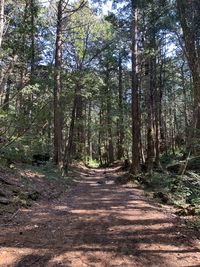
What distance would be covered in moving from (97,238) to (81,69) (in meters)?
15.2

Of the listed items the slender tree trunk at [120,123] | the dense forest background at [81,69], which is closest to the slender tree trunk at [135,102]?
the dense forest background at [81,69]

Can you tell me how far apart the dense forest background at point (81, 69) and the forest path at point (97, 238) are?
5.55ft

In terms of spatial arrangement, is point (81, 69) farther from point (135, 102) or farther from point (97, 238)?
point (97, 238)

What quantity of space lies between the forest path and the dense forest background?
1.69 m

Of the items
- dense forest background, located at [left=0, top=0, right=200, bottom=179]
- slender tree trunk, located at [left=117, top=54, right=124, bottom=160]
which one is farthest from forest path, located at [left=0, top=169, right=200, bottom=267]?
slender tree trunk, located at [left=117, top=54, right=124, bottom=160]

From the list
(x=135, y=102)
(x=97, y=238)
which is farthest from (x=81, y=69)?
(x=97, y=238)

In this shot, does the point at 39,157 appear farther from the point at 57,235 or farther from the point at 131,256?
the point at 131,256

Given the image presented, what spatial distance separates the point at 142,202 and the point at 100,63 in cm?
2421

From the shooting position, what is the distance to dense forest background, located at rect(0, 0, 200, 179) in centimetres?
800

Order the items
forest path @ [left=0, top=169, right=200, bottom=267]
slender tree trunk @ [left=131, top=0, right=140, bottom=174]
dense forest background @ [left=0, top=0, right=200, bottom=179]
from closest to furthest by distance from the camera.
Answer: forest path @ [left=0, top=169, right=200, bottom=267] → dense forest background @ [left=0, top=0, right=200, bottom=179] → slender tree trunk @ [left=131, top=0, right=140, bottom=174]

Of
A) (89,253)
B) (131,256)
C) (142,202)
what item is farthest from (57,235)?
(142,202)

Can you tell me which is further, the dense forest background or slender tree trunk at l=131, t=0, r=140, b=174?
slender tree trunk at l=131, t=0, r=140, b=174

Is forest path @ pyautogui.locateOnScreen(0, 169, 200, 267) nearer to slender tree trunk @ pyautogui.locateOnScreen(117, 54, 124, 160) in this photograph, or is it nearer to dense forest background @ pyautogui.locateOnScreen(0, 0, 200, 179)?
dense forest background @ pyautogui.locateOnScreen(0, 0, 200, 179)

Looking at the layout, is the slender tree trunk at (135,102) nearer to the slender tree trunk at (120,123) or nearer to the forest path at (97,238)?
the forest path at (97,238)
